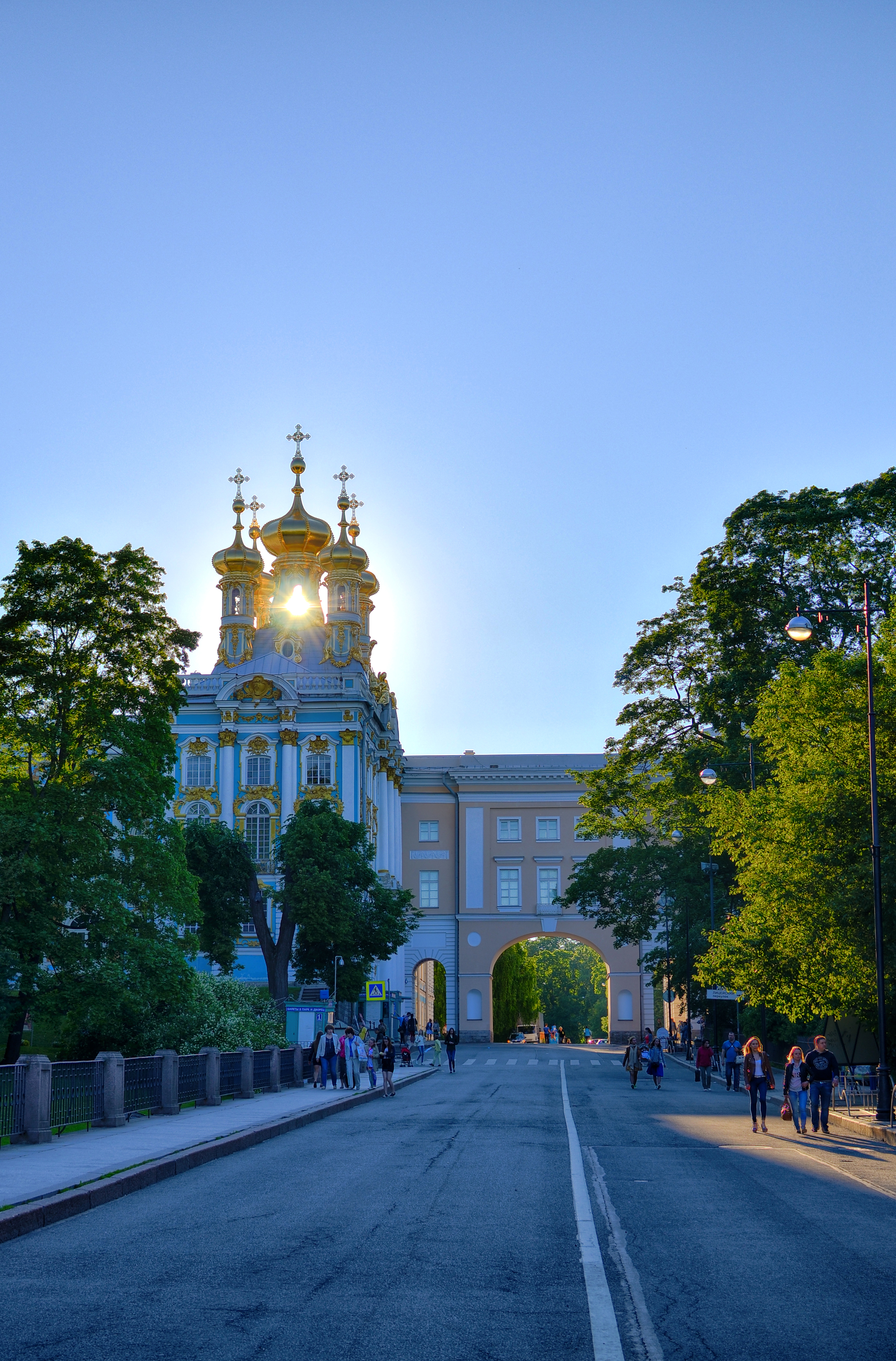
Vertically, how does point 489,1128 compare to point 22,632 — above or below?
below

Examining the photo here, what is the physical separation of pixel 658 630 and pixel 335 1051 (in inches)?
690

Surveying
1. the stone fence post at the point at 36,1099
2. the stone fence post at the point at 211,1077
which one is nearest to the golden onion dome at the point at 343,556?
the stone fence post at the point at 211,1077

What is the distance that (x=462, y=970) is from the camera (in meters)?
90.0

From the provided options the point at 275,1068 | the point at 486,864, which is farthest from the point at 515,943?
the point at 275,1068

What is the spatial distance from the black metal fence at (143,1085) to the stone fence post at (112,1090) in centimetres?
38

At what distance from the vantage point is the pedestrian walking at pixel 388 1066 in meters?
35.0

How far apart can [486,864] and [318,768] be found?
2095cm

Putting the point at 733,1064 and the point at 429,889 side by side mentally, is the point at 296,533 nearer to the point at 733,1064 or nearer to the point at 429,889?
the point at 429,889

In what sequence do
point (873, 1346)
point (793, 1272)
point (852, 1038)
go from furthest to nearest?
point (852, 1038) → point (793, 1272) → point (873, 1346)

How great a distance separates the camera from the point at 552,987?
133875 millimetres

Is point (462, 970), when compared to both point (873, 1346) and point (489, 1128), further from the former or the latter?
point (873, 1346)

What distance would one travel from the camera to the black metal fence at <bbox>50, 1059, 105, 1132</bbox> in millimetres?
18750

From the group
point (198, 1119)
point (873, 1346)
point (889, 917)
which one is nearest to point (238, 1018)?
point (198, 1119)

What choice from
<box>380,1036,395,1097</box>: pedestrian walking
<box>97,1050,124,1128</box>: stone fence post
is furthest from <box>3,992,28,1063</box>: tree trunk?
<box>97,1050,124,1128</box>: stone fence post
